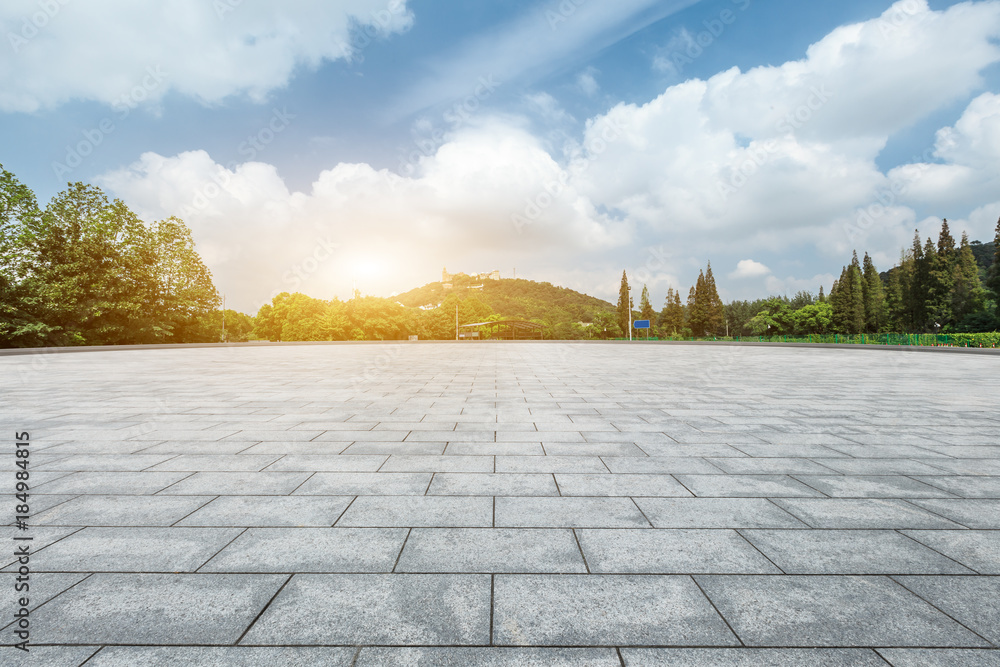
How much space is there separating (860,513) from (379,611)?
3.45 m

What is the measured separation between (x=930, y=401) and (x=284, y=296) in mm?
87113

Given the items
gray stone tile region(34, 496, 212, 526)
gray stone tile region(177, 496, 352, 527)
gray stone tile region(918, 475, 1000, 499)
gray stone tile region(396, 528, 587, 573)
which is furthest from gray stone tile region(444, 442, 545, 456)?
gray stone tile region(918, 475, 1000, 499)

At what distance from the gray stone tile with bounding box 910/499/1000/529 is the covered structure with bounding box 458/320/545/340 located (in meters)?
52.4

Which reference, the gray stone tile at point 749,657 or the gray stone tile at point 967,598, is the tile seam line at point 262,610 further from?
the gray stone tile at point 967,598

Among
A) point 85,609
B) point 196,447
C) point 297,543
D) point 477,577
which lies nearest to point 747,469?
point 477,577

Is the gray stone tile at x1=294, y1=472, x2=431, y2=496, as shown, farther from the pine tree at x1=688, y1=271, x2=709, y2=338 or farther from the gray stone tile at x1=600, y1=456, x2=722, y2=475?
the pine tree at x1=688, y1=271, x2=709, y2=338

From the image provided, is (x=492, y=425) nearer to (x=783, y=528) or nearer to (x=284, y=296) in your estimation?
(x=783, y=528)

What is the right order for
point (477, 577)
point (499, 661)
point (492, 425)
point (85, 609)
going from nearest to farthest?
point (499, 661) < point (85, 609) < point (477, 577) < point (492, 425)

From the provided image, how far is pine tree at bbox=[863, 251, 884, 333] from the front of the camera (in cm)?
6400

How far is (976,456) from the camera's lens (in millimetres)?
4773

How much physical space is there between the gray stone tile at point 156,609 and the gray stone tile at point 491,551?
0.80 meters

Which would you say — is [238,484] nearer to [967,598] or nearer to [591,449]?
[591,449]

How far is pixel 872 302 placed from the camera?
6388cm

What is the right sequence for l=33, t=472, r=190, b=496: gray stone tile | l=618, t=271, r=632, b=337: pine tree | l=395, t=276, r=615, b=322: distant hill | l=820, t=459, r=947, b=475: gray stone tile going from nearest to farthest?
l=33, t=472, r=190, b=496: gray stone tile, l=820, t=459, r=947, b=475: gray stone tile, l=618, t=271, r=632, b=337: pine tree, l=395, t=276, r=615, b=322: distant hill
